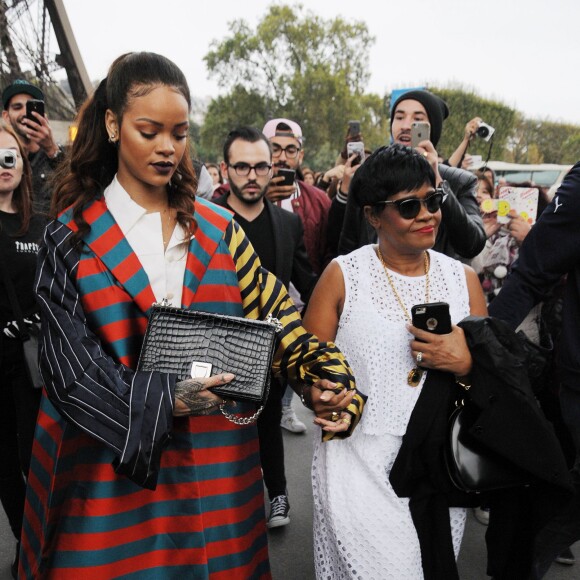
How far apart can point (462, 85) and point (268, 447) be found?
48.7 meters

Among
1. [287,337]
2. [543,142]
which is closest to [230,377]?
[287,337]

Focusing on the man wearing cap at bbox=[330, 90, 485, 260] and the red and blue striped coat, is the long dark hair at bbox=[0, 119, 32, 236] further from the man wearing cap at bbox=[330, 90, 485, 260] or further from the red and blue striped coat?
the man wearing cap at bbox=[330, 90, 485, 260]

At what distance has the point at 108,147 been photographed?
178cm

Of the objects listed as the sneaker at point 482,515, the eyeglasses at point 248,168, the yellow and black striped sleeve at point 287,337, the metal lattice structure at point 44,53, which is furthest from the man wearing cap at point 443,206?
the metal lattice structure at point 44,53

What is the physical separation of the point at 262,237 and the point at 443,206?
3.15 feet

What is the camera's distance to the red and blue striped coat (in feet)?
4.77

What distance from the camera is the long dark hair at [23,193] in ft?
9.26

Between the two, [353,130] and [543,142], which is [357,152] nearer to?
[353,130]

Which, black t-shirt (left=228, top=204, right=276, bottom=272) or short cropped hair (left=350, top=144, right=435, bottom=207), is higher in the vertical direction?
short cropped hair (left=350, top=144, right=435, bottom=207)

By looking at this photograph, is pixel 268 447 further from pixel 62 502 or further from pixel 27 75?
pixel 27 75

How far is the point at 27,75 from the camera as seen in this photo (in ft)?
78.2

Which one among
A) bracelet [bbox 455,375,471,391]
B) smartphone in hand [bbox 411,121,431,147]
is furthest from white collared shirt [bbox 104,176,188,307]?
smartphone in hand [bbox 411,121,431,147]

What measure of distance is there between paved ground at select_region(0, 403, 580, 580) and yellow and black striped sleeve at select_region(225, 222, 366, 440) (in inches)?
Answer: 61.9

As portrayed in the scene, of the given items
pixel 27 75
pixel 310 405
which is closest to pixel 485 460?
pixel 310 405
